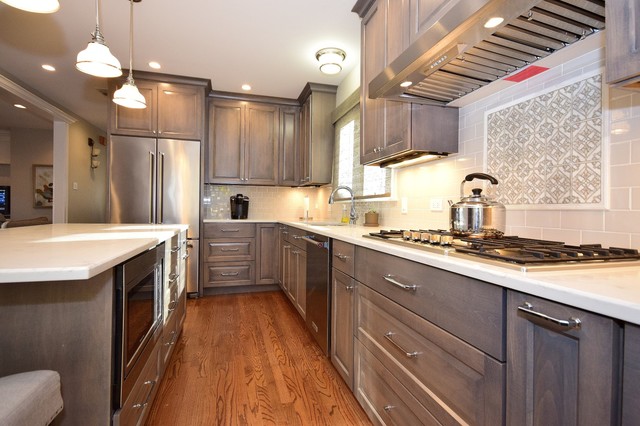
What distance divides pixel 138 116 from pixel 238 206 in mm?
1534

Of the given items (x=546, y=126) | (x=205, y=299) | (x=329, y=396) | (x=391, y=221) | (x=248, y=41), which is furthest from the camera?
(x=205, y=299)

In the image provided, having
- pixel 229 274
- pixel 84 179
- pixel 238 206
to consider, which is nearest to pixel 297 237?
pixel 229 274

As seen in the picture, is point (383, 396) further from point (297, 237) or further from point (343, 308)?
point (297, 237)

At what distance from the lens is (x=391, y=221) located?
256 cm

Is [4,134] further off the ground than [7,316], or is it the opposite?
[4,134]

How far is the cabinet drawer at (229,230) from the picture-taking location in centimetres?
377

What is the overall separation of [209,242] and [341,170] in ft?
5.93

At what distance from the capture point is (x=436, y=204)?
6.59 ft

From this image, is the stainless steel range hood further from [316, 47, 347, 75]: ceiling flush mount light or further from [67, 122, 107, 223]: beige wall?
[67, 122, 107, 223]: beige wall

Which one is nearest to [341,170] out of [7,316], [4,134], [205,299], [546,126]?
[205,299]

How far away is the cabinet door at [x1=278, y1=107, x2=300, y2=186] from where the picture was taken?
429 cm

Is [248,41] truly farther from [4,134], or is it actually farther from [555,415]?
[4,134]

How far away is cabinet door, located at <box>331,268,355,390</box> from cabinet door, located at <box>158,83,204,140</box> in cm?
275

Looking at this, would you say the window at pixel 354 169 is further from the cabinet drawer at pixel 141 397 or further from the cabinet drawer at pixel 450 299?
the cabinet drawer at pixel 141 397
